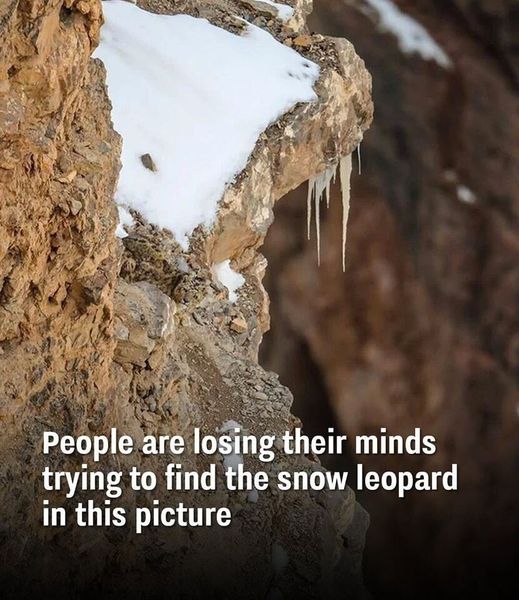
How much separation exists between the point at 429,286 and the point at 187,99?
5157 millimetres

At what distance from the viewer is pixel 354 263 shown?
10.9m

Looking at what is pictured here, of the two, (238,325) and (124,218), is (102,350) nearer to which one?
(124,218)

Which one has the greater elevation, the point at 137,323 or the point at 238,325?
the point at 137,323

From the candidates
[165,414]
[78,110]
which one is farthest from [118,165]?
[165,414]

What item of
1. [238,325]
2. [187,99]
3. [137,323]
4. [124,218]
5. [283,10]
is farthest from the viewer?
[283,10]

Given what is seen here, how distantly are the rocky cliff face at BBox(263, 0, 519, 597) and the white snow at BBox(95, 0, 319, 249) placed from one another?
3.53 meters

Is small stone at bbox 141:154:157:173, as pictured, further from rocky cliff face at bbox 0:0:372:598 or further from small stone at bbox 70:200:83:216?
small stone at bbox 70:200:83:216

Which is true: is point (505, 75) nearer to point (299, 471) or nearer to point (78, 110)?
point (299, 471)

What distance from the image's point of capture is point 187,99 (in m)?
6.80

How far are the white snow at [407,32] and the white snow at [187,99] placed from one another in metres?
3.53

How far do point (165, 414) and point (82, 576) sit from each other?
133 centimetres

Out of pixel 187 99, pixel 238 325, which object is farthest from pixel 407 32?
pixel 238 325

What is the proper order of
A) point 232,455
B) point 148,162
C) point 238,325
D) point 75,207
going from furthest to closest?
1. point 238,325
2. point 148,162
3. point 232,455
4. point 75,207

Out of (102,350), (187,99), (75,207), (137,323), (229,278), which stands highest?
(75,207)
